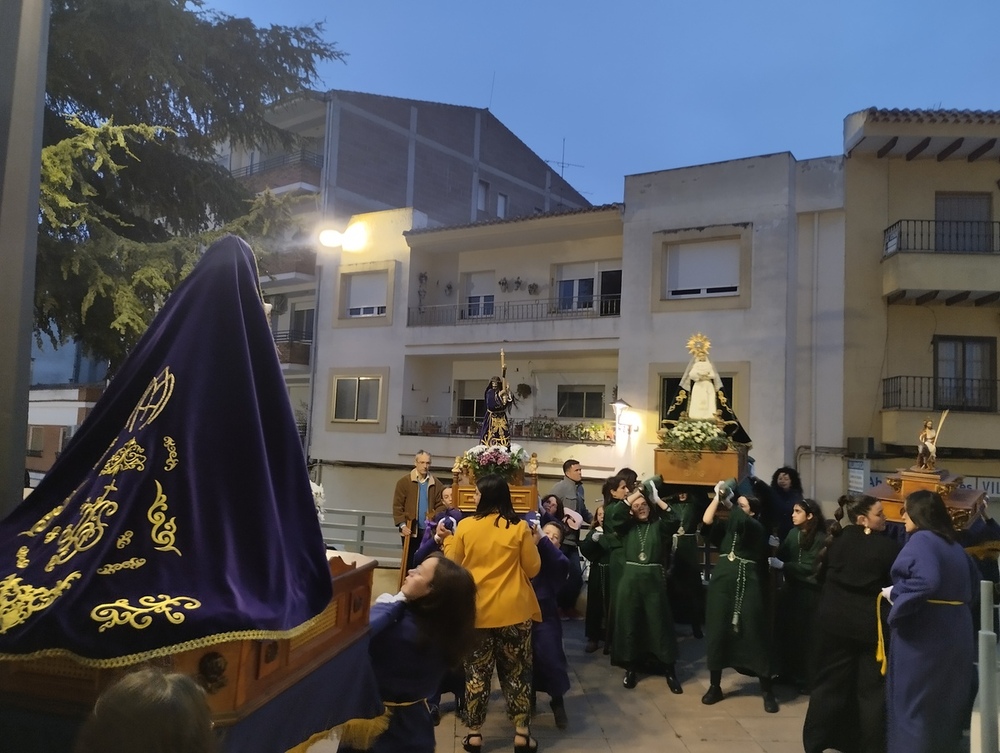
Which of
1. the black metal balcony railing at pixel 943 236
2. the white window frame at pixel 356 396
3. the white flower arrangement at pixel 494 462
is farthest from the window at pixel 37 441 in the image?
the black metal balcony railing at pixel 943 236

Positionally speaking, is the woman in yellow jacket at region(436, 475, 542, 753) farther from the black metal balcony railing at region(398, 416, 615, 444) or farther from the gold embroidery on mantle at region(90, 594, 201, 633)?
the black metal balcony railing at region(398, 416, 615, 444)

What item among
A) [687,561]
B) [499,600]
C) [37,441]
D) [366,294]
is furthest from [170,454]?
[37,441]

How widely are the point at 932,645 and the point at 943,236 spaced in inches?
511

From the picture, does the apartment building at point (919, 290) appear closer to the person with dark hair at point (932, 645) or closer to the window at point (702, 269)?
the window at point (702, 269)

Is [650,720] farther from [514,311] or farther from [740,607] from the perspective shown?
[514,311]

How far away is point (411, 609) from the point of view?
3.19 m

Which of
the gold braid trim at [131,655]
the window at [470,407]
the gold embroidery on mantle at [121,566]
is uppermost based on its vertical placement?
the window at [470,407]

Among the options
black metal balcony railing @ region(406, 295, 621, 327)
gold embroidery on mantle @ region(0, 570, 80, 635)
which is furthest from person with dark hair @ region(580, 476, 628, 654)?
black metal balcony railing @ region(406, 295, 621, 327)

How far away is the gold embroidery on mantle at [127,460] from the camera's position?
7.53 feet

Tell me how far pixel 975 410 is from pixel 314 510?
15.7 m

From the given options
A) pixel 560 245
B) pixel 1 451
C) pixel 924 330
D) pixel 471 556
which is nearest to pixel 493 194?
pixel 560 245

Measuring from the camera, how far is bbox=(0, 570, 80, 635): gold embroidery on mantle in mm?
1975

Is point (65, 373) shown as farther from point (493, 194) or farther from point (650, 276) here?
point (650, 276)

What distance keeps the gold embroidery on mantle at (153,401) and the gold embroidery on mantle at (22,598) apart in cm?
52
